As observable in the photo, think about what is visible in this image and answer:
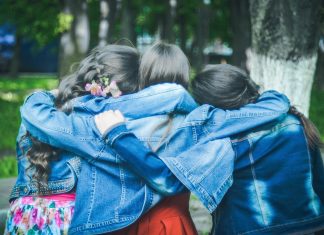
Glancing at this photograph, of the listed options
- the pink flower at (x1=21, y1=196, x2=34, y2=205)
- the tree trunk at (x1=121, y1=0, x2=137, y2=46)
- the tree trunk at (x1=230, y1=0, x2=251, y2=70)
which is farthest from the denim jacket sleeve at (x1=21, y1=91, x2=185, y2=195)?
the tree trunk at (x1=121, y1=0, x2=137, y2=46)

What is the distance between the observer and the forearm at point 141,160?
2.73 metres

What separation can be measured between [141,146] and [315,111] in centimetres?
1190

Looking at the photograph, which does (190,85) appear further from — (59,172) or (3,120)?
(3,120)

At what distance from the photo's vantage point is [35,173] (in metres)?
2.97

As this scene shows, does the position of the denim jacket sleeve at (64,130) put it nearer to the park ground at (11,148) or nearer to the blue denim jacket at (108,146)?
the blue denim jacket at (108,146)

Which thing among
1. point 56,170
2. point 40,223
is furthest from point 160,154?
point 40,223

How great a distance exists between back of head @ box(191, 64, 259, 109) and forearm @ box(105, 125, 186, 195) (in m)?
0.46

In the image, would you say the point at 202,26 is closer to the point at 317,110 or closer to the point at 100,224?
the point at 317,110

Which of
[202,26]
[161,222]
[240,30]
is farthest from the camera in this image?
[202,26]

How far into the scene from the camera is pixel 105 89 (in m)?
2.97

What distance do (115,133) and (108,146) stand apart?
0.10m

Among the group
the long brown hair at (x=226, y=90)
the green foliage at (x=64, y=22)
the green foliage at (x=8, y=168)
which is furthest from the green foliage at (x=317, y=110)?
the long brown hair at (x=226, y=90)

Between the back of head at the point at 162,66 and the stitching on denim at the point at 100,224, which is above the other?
the back of head at the point at 162,66

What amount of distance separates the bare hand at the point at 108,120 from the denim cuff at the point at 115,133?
2cm
